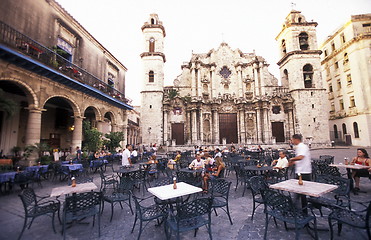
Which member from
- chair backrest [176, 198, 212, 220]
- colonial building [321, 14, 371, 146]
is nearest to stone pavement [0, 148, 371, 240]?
chair backrest [176, 198, 212, 220]

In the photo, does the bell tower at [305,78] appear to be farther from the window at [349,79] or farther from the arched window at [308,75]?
the window at [349,79]

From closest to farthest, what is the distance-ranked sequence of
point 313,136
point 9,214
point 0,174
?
1. point 9,214
2. point 0,174
3. point 313,136

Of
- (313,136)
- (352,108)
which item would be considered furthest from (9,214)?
(352,108)

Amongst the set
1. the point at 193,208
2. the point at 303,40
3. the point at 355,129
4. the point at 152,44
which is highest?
the point at 303,40

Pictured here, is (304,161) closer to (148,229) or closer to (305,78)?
(148,229)

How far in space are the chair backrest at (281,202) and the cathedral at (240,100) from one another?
18.3 meters

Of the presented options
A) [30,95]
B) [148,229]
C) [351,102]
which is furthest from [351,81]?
[30,95]

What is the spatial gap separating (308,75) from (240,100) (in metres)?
10.6

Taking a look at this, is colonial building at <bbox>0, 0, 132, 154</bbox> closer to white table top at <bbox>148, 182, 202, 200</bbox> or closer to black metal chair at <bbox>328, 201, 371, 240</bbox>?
white table top at <bbox>148, 182, 202, 200</bbox>

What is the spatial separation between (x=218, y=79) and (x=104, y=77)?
16.6 m

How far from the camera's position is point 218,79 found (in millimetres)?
26297

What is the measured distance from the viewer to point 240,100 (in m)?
24.2

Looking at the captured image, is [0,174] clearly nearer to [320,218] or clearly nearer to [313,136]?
[320,218]

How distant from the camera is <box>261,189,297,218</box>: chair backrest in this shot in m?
3.01
